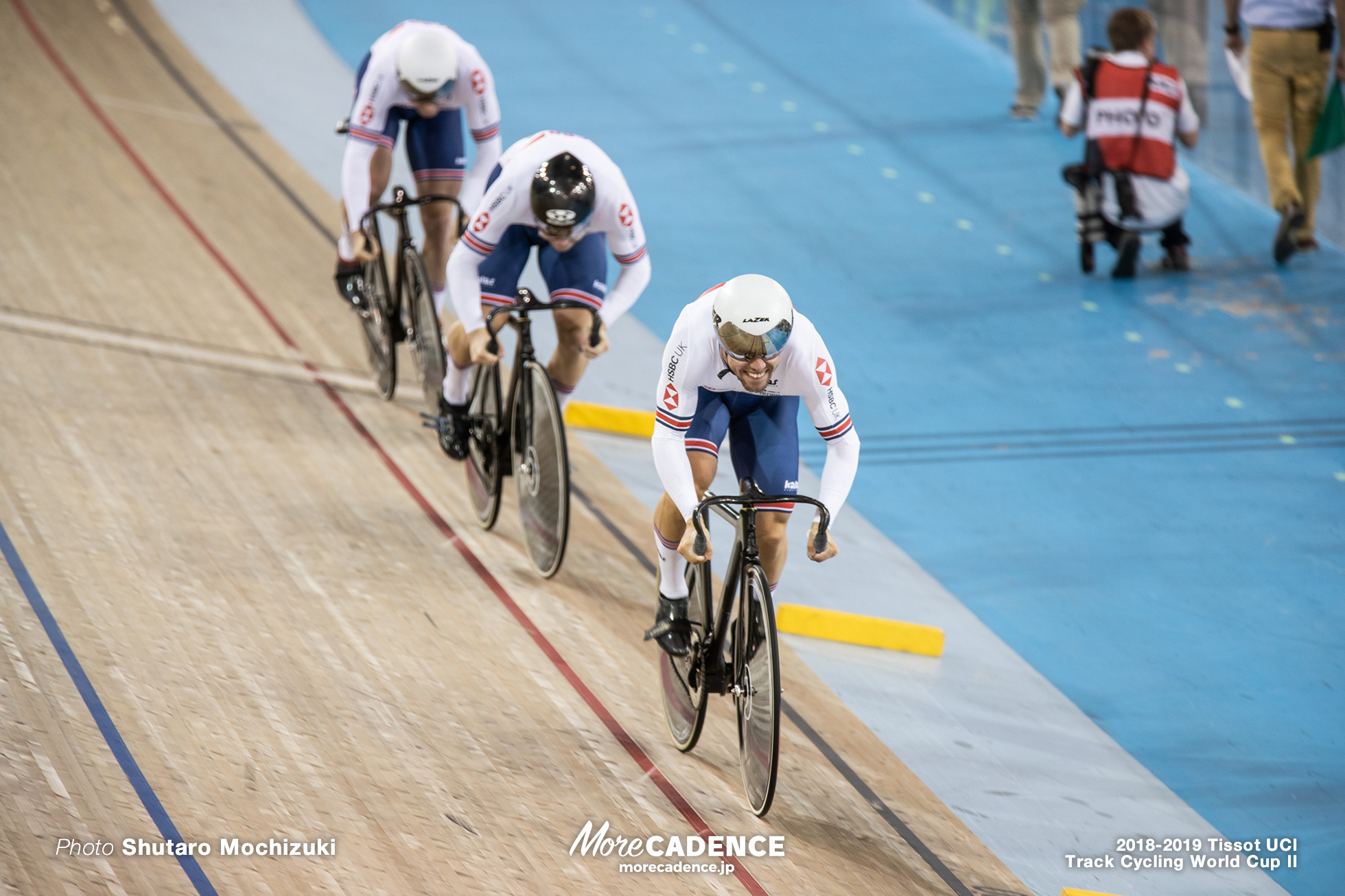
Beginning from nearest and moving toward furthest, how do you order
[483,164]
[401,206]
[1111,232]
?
[401,206] < [483,164] < [1111,232]

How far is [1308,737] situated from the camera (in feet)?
11.2

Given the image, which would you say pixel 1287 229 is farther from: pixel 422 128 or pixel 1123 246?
pixel 422 128

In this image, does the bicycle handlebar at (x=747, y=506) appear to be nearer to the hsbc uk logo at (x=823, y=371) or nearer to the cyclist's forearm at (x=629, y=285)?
the hsbc uk logo at (x=823, y=371)

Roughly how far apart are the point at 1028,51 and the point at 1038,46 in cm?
8

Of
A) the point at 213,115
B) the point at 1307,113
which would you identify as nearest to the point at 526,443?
the point at 1307,113

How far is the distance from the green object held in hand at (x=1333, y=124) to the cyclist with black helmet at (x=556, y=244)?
153 inches

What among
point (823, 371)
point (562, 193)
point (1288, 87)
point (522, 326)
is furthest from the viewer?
point (1288, 87)

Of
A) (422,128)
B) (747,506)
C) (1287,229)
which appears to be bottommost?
(1287,229)

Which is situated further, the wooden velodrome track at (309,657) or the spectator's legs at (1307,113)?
the spectator's legs at (1307,113)

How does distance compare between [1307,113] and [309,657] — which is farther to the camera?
[1307,113]

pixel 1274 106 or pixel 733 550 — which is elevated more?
pixel 1274 106

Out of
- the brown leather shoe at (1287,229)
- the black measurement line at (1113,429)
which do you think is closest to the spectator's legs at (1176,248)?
the brown leather shoe at (1287,229)

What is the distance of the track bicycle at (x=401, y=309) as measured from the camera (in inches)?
173

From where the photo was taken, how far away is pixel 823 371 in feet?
9.06
